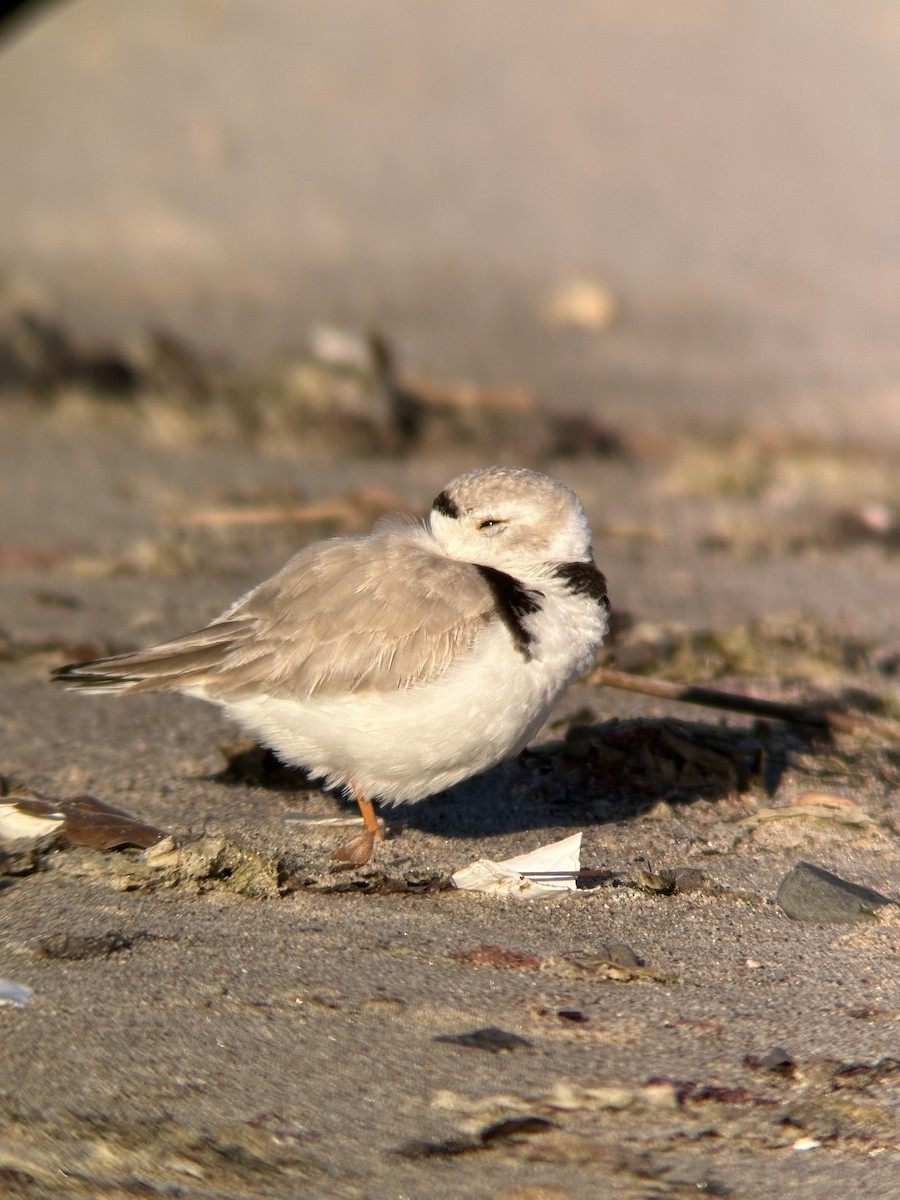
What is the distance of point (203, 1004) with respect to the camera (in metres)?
2.88

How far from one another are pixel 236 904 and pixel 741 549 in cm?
367

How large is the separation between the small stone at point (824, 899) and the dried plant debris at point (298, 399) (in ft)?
14.4

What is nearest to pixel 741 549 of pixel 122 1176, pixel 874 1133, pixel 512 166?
pixel 874 1133

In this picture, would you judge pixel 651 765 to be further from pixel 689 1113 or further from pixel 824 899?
pixel 689 1113

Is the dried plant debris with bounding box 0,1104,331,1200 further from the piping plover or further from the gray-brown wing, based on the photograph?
the gray-brown wing

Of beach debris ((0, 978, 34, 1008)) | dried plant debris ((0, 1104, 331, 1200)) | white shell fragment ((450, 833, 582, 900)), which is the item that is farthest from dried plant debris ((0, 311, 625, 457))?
dried plant debris ((0, 1104, 331, 1200))

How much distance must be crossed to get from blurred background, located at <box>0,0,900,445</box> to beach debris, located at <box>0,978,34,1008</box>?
19.4 ft

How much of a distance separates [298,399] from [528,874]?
496 centimetres

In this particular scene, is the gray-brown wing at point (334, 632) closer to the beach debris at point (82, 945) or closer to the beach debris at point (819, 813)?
the beach debris at point (82, 945)

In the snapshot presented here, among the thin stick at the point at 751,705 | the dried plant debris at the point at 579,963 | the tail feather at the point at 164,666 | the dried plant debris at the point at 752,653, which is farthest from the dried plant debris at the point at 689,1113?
the dried plant debris at the point at 752,653

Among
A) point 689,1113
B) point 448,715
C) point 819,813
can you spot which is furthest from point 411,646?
point 689,1113

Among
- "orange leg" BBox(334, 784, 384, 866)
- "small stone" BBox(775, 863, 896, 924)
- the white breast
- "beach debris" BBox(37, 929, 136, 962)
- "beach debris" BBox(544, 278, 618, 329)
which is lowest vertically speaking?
"small stone" BBox(775, 863, 896, 924)

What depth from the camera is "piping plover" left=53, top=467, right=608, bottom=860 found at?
3455mm

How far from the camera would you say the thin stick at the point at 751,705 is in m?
4.36
